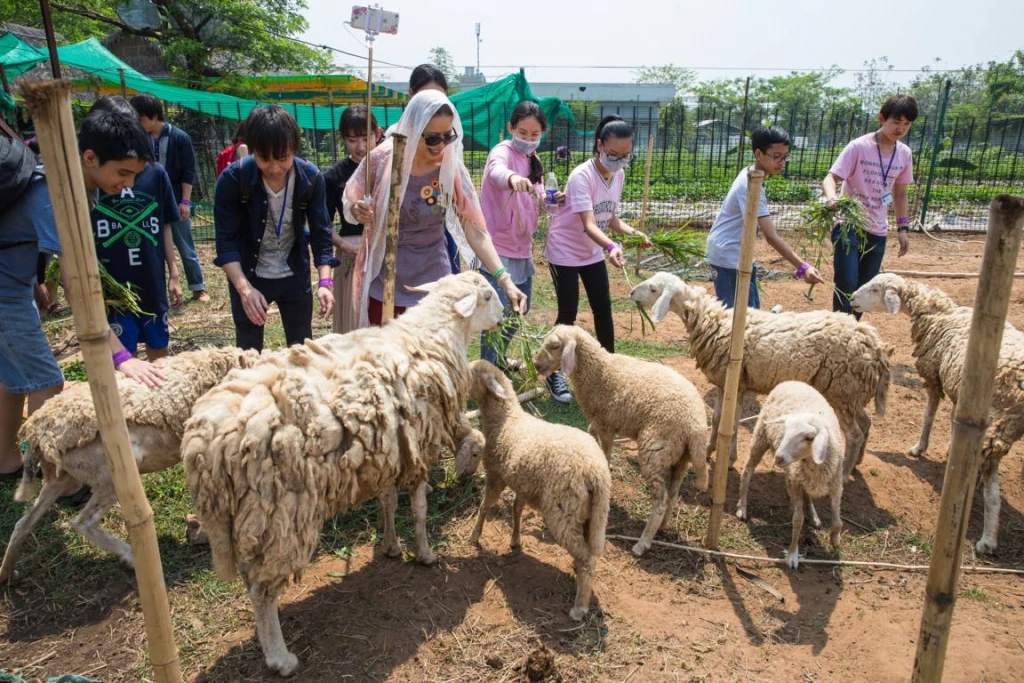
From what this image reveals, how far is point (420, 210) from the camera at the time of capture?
399 centimetres

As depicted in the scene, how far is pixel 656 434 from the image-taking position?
3967 mm

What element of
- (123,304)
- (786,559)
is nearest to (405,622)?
(786,559)

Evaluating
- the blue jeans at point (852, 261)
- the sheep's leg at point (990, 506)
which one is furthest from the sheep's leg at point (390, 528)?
the blue jeans at point (852, 261)

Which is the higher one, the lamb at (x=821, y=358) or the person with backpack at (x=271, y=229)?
the person with backpack at (x=271, y=229)

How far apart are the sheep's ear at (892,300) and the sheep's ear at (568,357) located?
2.88 metres

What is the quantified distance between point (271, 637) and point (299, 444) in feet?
3.00

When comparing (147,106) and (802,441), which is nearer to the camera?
(802,441)

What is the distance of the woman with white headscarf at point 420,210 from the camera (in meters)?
3.70

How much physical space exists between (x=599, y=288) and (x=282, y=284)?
272 centimetres

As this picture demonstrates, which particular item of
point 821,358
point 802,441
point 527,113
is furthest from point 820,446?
point 527,113

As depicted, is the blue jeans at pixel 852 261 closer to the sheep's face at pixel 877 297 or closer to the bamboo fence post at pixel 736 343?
the sheep's face at pixel 877 297

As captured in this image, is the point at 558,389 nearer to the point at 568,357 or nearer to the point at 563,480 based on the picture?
the point at 568,357

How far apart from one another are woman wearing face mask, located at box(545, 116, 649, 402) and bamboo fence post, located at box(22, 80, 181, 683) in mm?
3973

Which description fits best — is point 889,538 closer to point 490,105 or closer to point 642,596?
point 642,596
